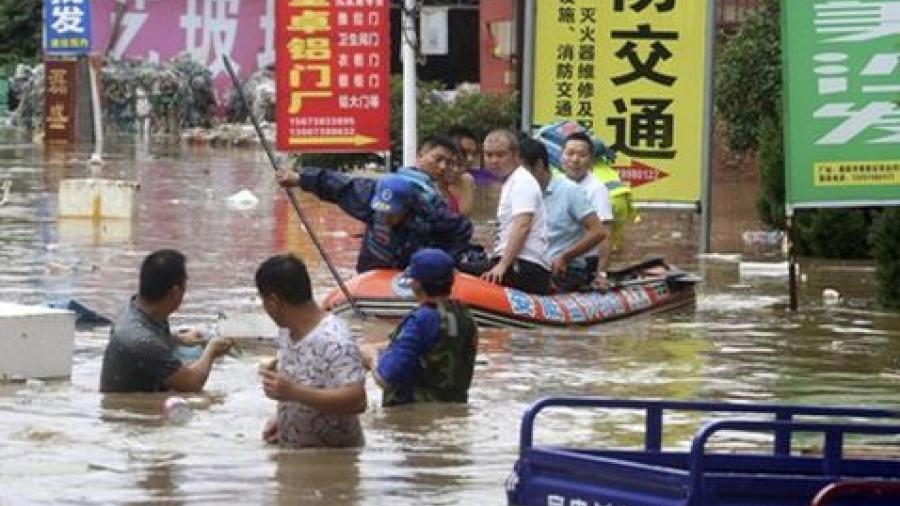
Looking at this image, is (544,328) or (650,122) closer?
(544,328)

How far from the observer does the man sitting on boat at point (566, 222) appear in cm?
1709

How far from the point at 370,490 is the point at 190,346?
266 centimetres

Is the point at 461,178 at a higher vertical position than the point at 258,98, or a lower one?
higher

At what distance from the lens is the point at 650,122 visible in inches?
880

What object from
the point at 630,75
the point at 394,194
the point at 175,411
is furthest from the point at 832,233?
the point at 175,411

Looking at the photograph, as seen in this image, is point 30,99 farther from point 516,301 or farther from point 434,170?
point 434,170

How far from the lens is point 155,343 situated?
11.3 m

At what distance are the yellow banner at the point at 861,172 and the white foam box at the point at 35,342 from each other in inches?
260

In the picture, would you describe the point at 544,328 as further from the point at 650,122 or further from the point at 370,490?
the point at 370,490

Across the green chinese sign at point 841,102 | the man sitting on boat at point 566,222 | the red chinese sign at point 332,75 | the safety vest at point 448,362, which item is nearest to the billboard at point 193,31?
the red chinese sign at point 332,75

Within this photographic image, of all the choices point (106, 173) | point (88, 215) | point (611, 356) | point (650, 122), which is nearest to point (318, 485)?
point (611, 356)

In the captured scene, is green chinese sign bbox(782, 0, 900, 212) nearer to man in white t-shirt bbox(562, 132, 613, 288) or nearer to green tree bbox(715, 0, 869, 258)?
man in white t-shirt bbox(562, 132, 613, 288)

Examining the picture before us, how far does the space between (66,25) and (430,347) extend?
34.9 meters

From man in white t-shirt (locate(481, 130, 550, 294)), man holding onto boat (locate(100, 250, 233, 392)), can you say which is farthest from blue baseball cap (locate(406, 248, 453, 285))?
man in white t-shirt (locate(481, 130, 550, 294))
